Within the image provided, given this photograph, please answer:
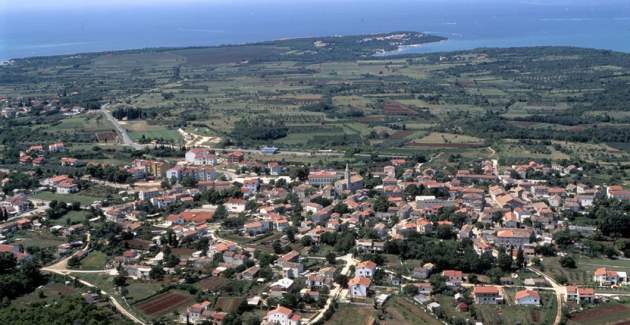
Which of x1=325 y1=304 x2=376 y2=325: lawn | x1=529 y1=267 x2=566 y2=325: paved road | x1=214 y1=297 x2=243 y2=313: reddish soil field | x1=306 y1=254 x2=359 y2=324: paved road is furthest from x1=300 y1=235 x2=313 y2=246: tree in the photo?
x1=529 y1=267 x2=566 y2=325: paved road

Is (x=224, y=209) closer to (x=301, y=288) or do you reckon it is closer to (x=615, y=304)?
(x=301, y=288)

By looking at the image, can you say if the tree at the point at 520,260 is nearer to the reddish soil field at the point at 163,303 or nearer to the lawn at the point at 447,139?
the reddish soil field at the point at 163,303

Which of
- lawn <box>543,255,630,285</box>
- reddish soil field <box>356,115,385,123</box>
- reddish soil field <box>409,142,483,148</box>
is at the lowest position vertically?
lawn <box>543,255,630,285</box>

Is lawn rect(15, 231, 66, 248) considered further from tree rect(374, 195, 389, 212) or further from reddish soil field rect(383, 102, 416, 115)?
reddish soil field rect(383, 102, 416, 115)

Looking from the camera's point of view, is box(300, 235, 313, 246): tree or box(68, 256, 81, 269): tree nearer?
box(68, 256, 81, 269): tree

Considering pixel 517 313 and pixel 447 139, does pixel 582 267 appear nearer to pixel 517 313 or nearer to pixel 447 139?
pixel 517 313

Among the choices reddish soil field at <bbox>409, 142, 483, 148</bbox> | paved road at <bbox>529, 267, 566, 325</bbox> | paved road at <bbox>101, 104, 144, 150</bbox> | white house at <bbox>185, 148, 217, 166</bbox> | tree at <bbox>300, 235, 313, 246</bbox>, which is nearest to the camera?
paved road at <bbox>529, 267, 566, 325</bbox>

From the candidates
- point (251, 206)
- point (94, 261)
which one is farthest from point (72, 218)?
point (251, 206)
